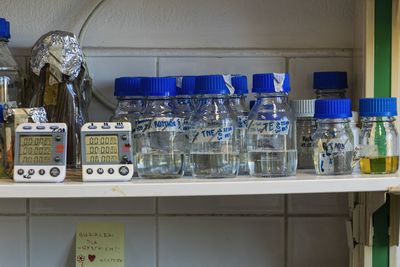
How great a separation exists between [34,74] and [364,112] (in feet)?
1.77

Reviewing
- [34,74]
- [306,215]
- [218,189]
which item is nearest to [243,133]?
[218,189]

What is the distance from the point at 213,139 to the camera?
87 cm

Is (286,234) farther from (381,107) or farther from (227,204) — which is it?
(381,107)

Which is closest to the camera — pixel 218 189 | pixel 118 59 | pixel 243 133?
pixel 218 189

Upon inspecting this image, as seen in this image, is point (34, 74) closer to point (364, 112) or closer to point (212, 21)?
point (212, 21)

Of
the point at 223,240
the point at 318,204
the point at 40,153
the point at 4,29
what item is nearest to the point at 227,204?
the point at 223,240

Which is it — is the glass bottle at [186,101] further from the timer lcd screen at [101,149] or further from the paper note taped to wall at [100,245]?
the paper note taped to wall at [100,245]

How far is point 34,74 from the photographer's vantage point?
980mm

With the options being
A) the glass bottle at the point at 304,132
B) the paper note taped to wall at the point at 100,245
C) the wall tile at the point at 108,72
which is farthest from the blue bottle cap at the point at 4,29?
the glass bottle at the point at 304,132

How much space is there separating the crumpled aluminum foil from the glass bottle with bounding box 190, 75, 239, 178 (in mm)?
222

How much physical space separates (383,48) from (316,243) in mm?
379

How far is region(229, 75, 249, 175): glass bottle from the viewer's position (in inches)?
35.8

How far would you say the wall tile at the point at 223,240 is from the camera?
1.09m

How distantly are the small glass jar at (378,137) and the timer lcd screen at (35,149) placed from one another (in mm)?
467
